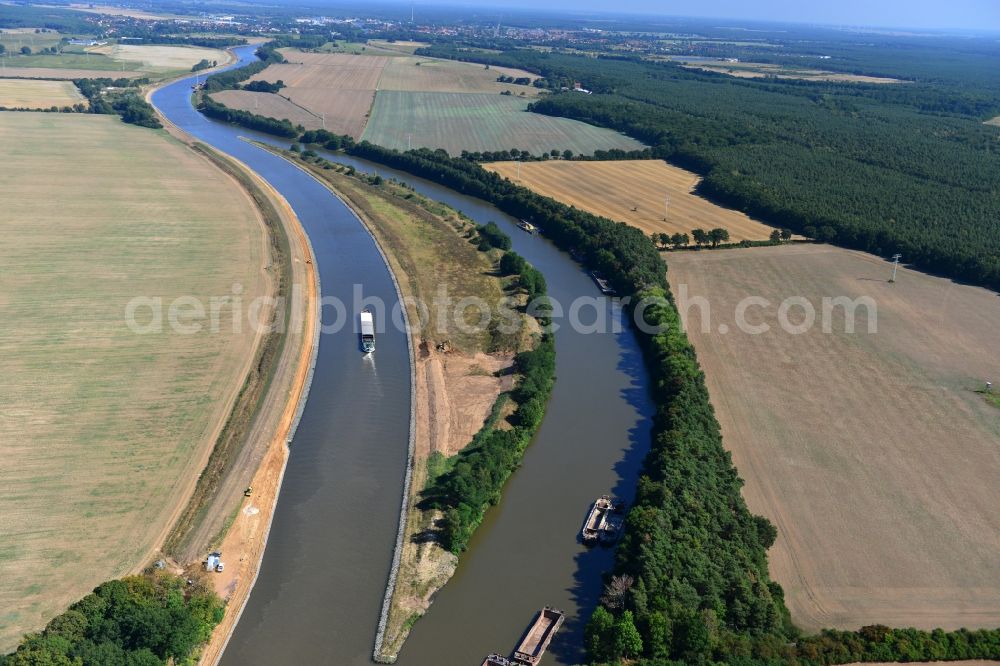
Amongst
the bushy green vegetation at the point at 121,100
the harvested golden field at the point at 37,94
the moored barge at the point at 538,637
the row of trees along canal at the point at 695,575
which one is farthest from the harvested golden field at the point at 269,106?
the moored barge at the point at 538,637

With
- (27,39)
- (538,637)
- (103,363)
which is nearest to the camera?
(538,637)

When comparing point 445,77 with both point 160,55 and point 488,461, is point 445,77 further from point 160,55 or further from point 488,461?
point 488,461

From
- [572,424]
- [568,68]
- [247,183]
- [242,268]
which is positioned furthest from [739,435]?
[568,68]

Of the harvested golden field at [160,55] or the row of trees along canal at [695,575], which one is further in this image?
the harvested golden field at [160,55]

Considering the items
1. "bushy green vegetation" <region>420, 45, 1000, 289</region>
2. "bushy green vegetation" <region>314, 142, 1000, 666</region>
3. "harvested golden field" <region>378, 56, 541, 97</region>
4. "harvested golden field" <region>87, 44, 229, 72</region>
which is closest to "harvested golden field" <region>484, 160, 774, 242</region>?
"bushy green vegetation" <region>420, 45, 1000, 289</region>

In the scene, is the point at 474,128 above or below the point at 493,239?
above

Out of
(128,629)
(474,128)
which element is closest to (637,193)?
(474,128)

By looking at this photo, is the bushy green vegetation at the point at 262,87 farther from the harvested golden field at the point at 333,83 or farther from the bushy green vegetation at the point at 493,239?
the bushy green vegetation at the point at 493,239
